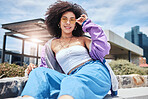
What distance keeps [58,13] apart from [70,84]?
1.43 m

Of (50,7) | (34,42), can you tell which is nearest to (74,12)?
(50,7)

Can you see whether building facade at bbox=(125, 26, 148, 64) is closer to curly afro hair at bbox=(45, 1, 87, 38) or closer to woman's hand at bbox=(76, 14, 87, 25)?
curly afro hair at bbox=(45, 1, 87, 38)

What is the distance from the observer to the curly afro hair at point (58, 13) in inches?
90.0

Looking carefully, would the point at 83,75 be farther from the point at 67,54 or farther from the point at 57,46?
the point at 57,46

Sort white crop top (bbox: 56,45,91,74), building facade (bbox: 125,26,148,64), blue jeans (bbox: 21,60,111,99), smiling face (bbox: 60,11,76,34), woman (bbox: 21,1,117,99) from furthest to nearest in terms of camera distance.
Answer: building facade (bbox: 125,26,148,64)
smiling face (bbox: 60,11,76,34)
white crop top (bbox: 56,45,91,74)
woman (bbox: 21,1,117,99)
blue jeans (bbox: 21,60,111,99)

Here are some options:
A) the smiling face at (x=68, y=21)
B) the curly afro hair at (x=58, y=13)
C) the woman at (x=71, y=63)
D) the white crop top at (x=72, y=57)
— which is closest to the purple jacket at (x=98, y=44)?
the woman at (x=71, y=63)

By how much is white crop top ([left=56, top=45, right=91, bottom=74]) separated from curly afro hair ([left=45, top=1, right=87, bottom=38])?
20.2 inches

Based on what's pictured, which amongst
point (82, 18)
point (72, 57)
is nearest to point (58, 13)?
point (82, 18)

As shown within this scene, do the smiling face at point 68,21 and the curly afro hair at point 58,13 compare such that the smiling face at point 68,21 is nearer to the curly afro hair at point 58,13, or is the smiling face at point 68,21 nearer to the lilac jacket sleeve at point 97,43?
the curly afro hair at point 58,13

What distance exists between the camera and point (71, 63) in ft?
6.38

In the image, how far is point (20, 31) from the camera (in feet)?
24.4

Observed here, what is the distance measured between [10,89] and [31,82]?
2.69 feet

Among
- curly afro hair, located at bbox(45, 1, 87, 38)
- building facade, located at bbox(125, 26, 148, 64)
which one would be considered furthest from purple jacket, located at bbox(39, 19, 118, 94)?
building facade, located at bbox(125, 26, 148, 64)

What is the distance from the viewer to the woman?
1323 mm
